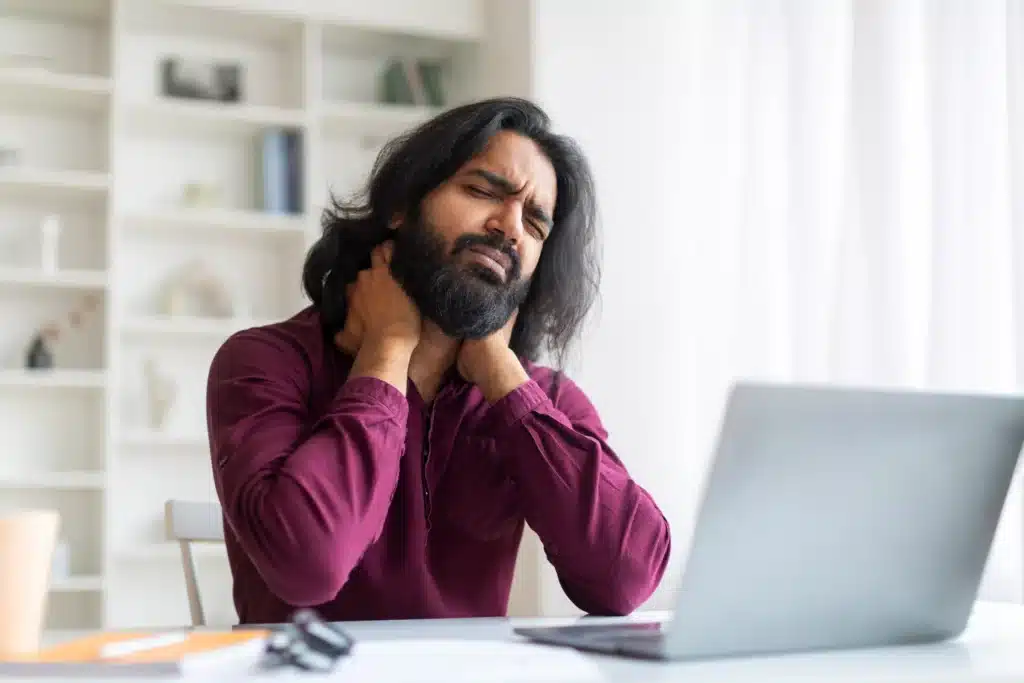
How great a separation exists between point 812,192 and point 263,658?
2.27 meters

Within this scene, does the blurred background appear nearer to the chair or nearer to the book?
the chair

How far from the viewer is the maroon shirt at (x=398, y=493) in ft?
Answer: 4.16

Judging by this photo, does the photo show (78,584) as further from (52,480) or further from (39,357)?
(39,357)

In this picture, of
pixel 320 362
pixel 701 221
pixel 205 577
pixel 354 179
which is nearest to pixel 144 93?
pixel 354 179

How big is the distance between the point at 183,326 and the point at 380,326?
218 centimetres

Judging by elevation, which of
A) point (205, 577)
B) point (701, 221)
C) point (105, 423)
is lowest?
point (205, 577)

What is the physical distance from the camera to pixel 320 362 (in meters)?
1.57

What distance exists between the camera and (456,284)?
156 centimetres

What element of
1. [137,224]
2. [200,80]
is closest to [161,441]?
[137,224]

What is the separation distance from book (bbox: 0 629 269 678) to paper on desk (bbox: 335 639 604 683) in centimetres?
7

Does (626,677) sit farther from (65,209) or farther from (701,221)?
(65,209)

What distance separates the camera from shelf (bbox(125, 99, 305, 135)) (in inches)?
142

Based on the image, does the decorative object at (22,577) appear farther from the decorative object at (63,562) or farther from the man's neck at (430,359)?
the decorative object at (63,562)

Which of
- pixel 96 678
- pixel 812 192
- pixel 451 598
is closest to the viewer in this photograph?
pixel 96 678
